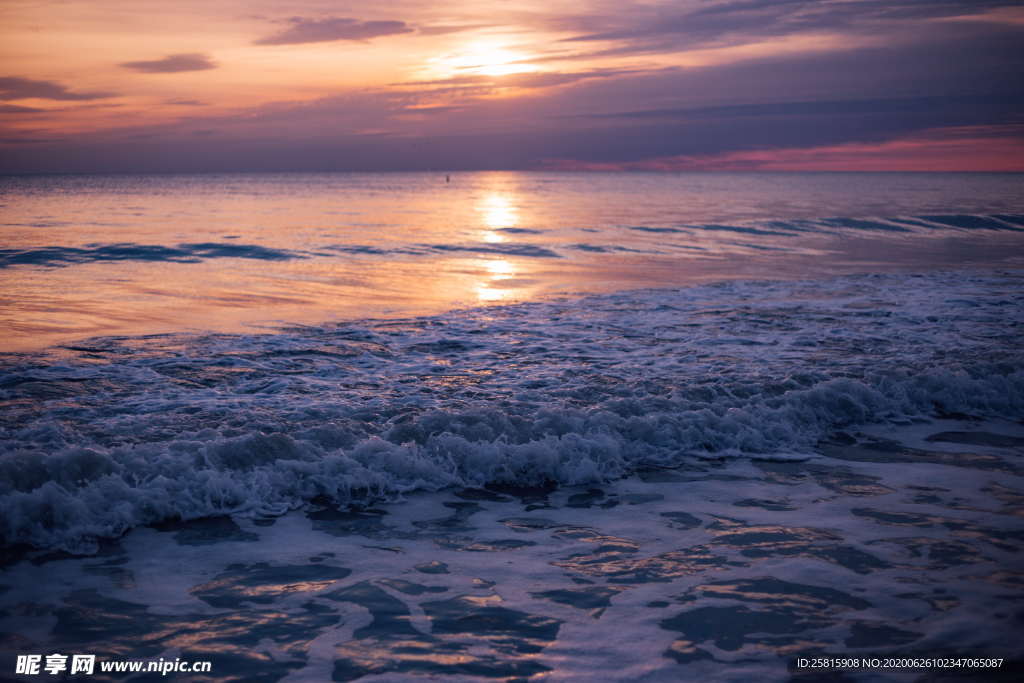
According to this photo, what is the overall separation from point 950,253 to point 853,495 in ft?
78.5

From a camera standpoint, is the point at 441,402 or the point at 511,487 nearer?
the point at 511,487

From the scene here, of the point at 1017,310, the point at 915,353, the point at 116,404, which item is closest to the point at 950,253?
the point at 1017,310

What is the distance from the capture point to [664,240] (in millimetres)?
29797

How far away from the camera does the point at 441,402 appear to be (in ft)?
27.8

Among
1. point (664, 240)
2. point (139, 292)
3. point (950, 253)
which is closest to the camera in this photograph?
point (139, 292)

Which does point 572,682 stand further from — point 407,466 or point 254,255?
point 254,255

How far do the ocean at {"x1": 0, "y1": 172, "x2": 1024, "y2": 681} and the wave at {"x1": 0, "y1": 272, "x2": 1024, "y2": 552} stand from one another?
4 cm

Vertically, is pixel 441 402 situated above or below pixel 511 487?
above

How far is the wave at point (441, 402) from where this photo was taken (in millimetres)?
6234

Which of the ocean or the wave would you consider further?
the wave

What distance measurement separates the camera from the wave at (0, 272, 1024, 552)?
20.5 feet

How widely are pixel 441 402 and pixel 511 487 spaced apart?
199 centimetres

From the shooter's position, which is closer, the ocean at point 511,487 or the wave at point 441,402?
the ocean at point 511,487

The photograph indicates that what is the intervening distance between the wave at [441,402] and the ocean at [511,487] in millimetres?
40
